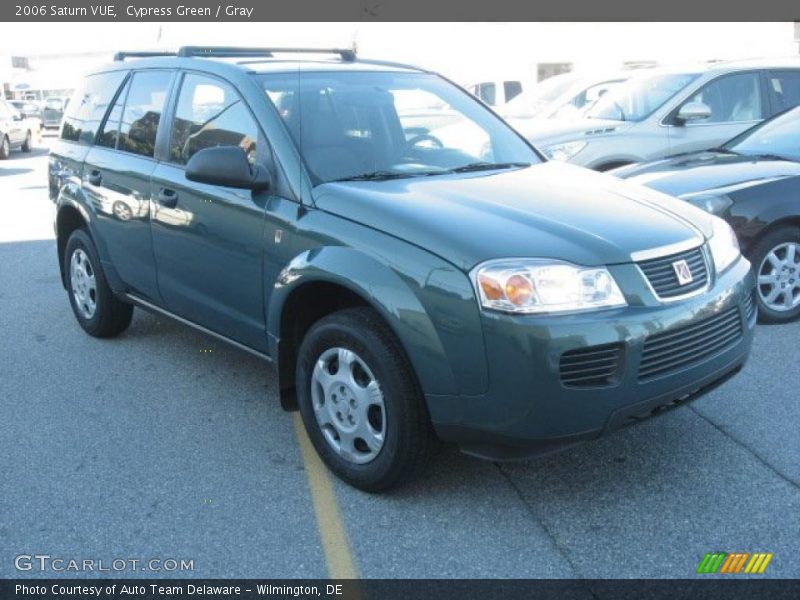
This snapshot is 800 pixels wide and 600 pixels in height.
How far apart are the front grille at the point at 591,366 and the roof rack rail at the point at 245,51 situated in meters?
2.59

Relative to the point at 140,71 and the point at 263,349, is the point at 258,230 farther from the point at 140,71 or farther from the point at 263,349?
the point at 140,71

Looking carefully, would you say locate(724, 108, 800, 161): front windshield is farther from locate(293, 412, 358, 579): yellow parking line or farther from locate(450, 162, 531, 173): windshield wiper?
locate(293, 412, 358, 579): yellow parking line

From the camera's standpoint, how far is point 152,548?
321 cm

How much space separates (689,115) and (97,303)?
5803 mm

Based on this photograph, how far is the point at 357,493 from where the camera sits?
3.62 meters

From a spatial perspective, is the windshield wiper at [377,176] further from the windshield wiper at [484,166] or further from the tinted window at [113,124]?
the tinted window at [113,124]

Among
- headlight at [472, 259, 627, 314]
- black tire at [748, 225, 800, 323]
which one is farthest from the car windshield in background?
black tire at [748, 225, 800, 323]

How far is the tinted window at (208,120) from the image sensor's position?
4.09 m

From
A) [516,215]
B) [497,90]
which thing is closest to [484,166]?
[516,215]

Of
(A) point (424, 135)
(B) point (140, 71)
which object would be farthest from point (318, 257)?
(B) point (140, 71)

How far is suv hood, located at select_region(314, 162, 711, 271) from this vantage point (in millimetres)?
3143

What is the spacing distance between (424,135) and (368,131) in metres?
0.38
